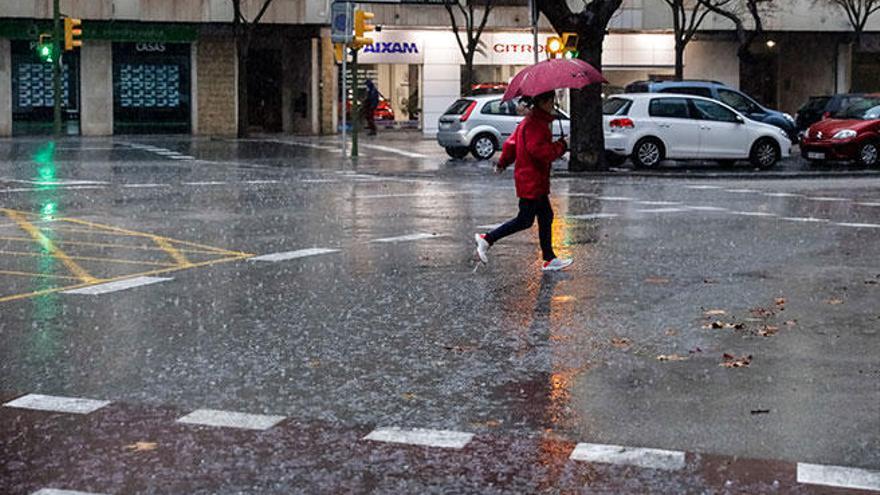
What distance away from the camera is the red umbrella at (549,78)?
12.7m

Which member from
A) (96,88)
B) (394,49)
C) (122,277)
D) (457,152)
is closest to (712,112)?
(457,152)

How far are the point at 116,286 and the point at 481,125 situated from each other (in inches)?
829

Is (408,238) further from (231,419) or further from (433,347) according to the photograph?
(231,419)

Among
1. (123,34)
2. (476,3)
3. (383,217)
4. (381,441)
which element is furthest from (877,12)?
(381,441)

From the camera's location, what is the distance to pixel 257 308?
10.3 m

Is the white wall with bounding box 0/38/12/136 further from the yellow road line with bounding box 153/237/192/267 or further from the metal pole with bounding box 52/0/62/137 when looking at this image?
the yellow road line with bounding box 153/237/192/267

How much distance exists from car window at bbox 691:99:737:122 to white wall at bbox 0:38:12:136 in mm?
25058

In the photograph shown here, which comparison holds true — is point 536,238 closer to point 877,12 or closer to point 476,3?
point 476,3

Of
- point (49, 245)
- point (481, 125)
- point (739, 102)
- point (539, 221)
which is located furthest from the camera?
point (739, 102)

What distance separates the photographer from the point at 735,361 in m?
8.31

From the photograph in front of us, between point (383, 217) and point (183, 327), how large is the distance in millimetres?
8253

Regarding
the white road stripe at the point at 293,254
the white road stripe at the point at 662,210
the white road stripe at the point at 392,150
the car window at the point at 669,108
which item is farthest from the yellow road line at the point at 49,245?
the white road stripe at the point at 392,150

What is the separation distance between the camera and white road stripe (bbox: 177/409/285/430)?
6.75 m

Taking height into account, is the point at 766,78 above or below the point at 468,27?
below
